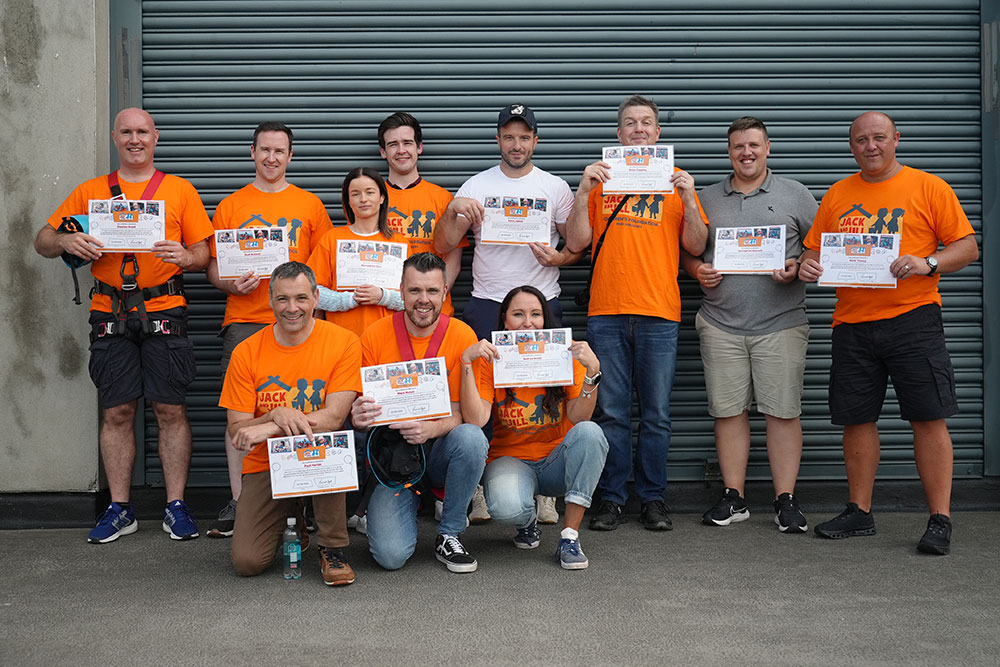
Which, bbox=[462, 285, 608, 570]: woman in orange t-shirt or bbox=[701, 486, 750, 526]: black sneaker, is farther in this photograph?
bbox=[701, 486, 750, 526]: black sneaker

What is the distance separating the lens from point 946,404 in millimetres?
4430

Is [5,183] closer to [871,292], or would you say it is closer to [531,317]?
[531,317]

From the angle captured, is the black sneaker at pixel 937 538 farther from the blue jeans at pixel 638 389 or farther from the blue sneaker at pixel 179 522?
the blue sneaker at pixel 179 522

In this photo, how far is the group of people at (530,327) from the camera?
4082mm

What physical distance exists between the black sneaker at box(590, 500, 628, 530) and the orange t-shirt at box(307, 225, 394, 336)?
1.58 meters

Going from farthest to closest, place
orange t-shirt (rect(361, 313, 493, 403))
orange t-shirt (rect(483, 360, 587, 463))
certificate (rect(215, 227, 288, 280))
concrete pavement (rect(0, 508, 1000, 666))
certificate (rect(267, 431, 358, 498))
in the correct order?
certificate (rect(215, 227, 288, 280)) → orange t-shirt (rect(483, 360, 587, 463)) → orange t-shirt (rect(361, 313, 493, 403)) → certificate (rect(267, 431, 358, 498)) → concrete pavement (rect(0, 508, 1000, 666))

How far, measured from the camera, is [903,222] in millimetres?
4480

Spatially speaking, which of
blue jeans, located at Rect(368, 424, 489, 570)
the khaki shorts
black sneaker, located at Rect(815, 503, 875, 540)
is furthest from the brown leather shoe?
black sneaker, located at Rect(815, 503, 875, 540)

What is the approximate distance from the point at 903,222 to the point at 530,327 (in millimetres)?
1963

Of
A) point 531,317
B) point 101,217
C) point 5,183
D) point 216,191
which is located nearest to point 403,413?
point 531,317

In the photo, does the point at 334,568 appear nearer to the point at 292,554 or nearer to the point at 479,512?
the point at 292,554

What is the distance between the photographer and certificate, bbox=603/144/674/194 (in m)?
4.75

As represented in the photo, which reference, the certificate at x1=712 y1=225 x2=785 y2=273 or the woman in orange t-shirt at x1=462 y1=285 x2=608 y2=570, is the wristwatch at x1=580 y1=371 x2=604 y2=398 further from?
the certificate at x1=712 y1=225 x2=785 y2=273

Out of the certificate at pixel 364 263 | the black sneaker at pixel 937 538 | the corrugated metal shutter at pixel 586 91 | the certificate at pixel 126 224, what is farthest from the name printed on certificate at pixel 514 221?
the black sneaker at pixel 937 538
